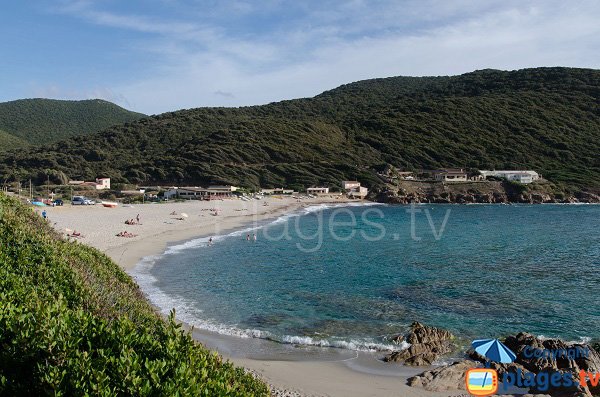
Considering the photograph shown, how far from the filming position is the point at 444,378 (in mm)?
11766

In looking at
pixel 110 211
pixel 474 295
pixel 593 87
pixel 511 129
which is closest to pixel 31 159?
pixel 110 211

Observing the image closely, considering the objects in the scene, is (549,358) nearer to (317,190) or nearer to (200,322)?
(200,322)

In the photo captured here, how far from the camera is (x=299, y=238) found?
40062 millimetres

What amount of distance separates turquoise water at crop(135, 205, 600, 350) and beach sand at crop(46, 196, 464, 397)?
1574mm

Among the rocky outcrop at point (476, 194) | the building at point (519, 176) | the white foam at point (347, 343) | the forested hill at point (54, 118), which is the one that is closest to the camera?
the white foam at point (347, 343)

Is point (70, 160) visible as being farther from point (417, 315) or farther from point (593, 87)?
point (593, 87)

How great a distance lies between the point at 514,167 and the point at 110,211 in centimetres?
8473

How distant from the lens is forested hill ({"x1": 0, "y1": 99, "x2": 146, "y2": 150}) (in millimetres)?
138375

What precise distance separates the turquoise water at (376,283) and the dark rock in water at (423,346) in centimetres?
87

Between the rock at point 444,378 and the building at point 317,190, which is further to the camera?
the building at point 317,190

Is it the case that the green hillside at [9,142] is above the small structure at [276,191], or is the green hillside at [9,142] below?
above

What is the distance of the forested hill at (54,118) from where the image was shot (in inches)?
5448

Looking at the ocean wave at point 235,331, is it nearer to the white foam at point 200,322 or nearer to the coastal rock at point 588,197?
the white foam at point 200,322

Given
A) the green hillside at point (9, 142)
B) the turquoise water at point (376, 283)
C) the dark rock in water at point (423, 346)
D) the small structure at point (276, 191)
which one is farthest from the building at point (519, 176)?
the green hillside at point (9, 142)
